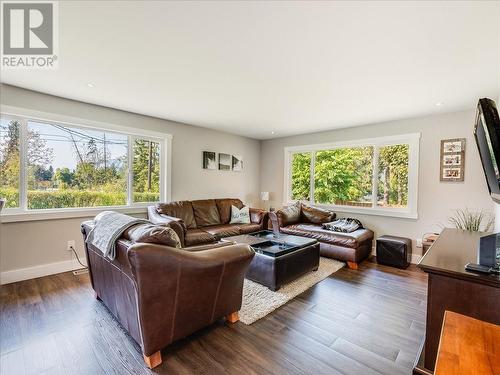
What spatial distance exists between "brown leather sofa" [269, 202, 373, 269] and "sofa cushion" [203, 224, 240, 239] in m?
0.82

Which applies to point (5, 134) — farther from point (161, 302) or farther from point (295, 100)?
point (295, 100)

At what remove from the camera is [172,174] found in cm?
446

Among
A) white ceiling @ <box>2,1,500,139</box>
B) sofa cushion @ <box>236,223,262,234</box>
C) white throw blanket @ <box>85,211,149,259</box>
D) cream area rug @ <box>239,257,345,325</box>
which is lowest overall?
cream area rug @ <box>239,257,345,325</box>

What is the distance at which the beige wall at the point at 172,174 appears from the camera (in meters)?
2.97

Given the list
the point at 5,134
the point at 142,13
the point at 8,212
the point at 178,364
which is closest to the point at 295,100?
the point at 142,13

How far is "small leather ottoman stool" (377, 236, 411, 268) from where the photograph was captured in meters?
3.58

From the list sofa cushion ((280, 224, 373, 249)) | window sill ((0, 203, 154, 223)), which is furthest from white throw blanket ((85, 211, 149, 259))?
sofa cushion ((280, 224, 373, 249))

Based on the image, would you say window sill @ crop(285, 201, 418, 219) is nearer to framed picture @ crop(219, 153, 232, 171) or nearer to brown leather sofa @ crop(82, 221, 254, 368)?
framed picture @ crop(219, 153, 232, 171)

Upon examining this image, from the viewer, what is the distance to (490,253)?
1243 millimetres

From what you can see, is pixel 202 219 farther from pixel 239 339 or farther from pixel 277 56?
pixel 277 56

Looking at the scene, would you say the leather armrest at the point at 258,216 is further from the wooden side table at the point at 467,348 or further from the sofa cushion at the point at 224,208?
the wooden side table at the point at 467,348

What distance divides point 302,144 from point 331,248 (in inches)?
98.4

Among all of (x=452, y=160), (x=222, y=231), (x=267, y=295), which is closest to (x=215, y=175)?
(x=222, y=231)

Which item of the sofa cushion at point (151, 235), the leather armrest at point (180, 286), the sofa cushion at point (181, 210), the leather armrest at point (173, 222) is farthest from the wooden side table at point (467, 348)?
the sofa cushion at point (181, 210)
